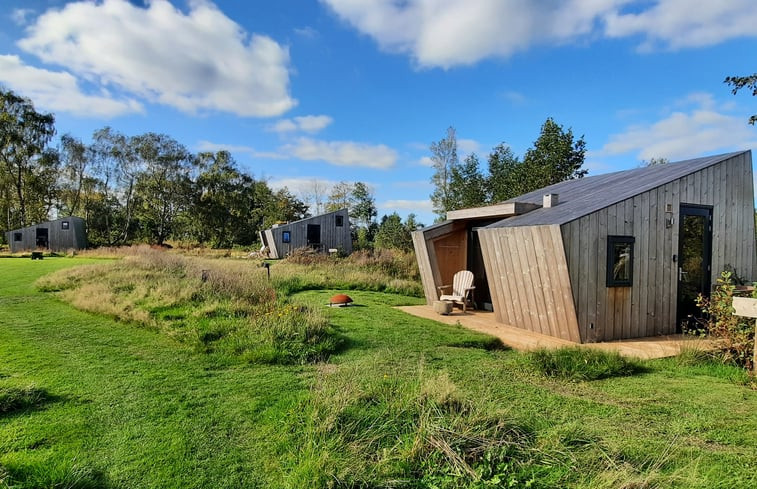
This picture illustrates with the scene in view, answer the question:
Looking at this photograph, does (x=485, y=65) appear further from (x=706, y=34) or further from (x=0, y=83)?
(x=0, y=83)

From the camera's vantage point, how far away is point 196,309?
21.7ft

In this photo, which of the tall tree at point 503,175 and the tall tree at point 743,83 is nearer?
the tall tree at point 743,83

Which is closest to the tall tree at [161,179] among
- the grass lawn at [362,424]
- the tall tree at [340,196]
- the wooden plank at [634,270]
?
the tall tree at [340,196]

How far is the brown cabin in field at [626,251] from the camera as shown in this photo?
19.2 ft

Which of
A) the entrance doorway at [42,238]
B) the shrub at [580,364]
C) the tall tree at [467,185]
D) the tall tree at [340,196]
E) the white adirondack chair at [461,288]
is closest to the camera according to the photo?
the shrub at [580,364]

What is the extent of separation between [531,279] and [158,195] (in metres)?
33.9

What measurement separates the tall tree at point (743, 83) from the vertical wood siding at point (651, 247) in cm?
143

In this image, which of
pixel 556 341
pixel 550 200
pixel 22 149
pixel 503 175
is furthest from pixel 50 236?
pixel 556 341

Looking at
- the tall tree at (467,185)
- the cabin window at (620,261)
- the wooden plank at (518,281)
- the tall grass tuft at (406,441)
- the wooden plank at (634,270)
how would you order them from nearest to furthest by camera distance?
the tall grass tuft at (406,441) → the cabin window at (620,261) → the wooden plank at (634,270) → the wooden plank at (518,281) → the tall tree at (467,185)

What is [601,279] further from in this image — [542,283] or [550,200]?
[550,200]

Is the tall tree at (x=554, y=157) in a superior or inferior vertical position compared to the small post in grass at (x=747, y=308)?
superior

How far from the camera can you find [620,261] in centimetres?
610

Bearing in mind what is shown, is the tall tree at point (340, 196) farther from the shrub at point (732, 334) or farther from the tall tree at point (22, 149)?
the shrub at point (732, 334)

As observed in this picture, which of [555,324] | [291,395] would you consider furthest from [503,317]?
[291,395]
